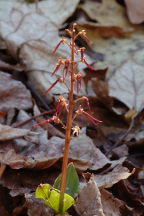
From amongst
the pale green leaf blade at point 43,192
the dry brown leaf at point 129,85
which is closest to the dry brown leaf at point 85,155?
the pale green leaf blade at point 43,192

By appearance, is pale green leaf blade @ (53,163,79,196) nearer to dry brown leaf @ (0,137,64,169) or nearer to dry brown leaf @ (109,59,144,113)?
dry brown leaf @ (0,137,64,169)

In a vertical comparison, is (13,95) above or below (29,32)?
below

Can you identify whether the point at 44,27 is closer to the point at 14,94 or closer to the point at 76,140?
the point at 14,94

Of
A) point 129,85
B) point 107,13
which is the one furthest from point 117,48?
point 129,85

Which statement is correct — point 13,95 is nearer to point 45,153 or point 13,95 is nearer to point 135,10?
point 45,153

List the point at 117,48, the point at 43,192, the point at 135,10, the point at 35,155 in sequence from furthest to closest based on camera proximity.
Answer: the point at 135,10, the point at 117,48, the point at 35,155, the point at 43,192

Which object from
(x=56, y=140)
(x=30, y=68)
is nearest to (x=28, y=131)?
(x=56, y=140)

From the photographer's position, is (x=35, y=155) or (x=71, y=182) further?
(x=35, y=155)
